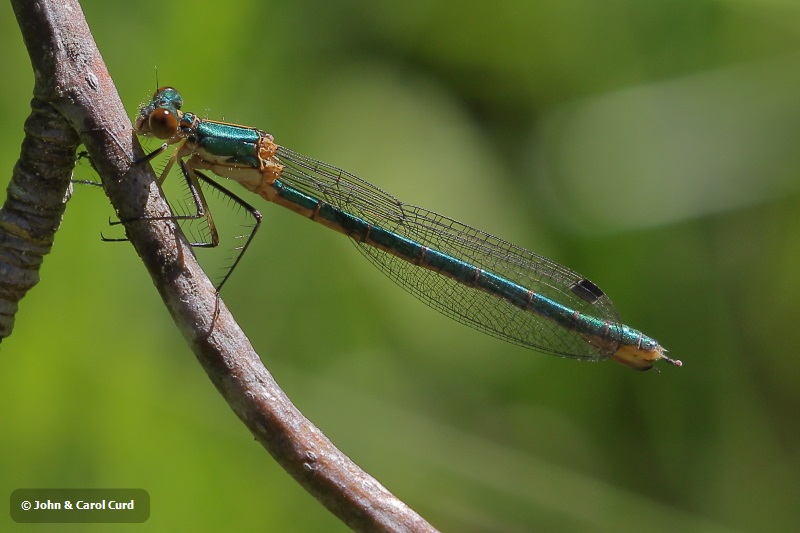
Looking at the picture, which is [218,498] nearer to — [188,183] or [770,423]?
[188,183]

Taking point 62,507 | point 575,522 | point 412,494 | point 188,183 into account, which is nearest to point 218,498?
point 62,507

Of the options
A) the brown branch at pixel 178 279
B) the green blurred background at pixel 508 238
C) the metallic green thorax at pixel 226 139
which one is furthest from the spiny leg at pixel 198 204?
the brown branch at pixel 178 279

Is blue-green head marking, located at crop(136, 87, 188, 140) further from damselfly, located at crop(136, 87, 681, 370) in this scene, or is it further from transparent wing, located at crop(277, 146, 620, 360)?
transparent wing, located at crop(277, 146, 620, 360)

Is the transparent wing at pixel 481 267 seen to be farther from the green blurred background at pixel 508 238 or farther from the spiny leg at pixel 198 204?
the spiny leg at pixel 198 204

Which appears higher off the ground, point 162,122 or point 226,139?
point 226,139

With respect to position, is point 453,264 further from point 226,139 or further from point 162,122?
point 162,122

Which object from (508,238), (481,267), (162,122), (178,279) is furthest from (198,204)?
(508,238)

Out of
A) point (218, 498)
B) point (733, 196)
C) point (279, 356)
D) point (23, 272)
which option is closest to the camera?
point (23, 272)

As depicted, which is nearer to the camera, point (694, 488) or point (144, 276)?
point (144, 276)
